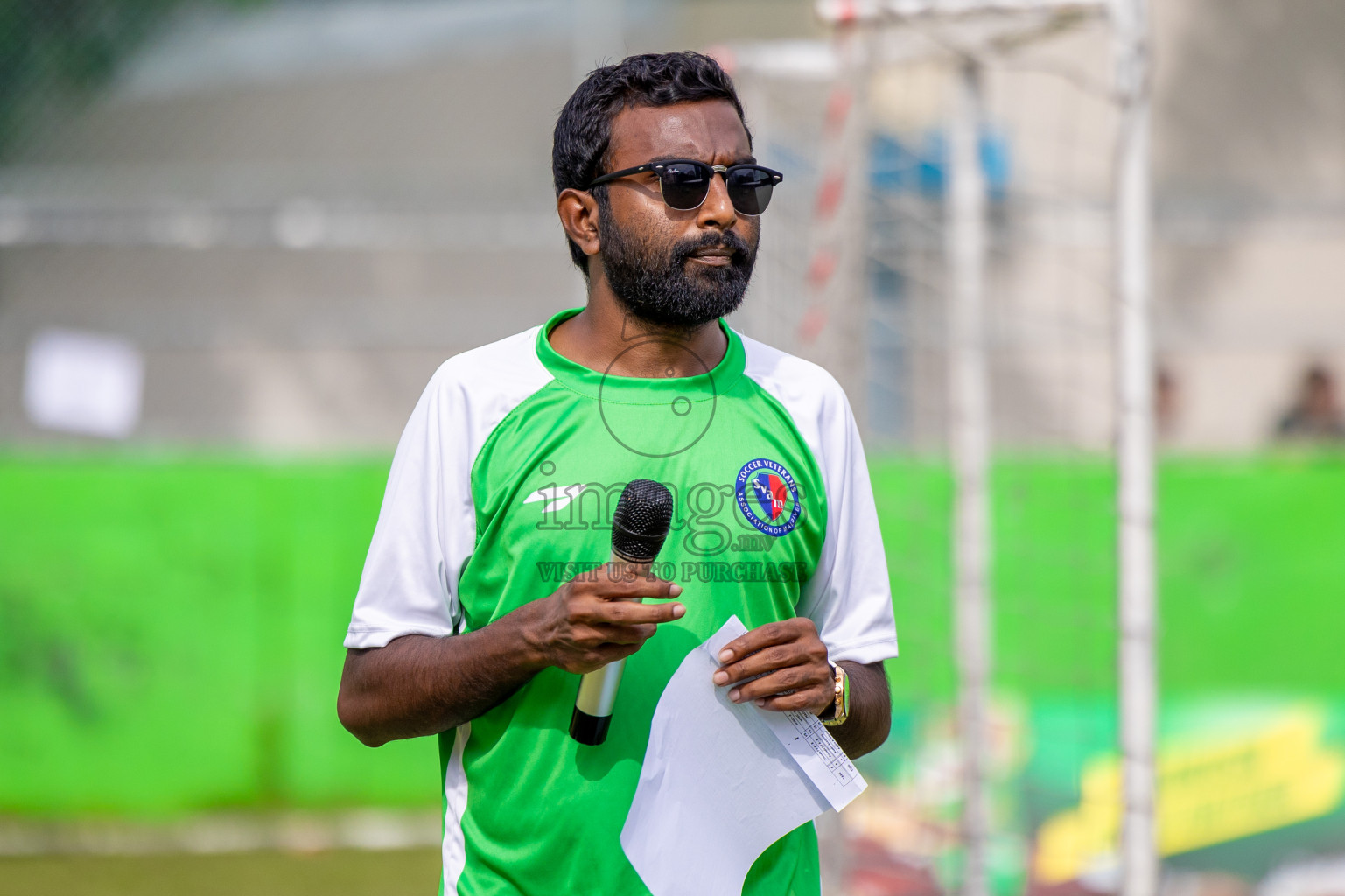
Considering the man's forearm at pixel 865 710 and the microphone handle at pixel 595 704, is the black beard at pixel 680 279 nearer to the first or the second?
the microphone handle at pixel 595 704

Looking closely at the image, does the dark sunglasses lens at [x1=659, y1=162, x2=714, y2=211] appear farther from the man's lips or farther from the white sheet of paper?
the white sheet of paper

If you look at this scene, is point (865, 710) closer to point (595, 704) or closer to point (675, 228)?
point (595, 704)

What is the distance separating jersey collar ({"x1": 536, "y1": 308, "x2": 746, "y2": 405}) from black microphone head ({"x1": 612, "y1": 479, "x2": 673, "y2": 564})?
0.26m

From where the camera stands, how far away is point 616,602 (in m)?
1.61

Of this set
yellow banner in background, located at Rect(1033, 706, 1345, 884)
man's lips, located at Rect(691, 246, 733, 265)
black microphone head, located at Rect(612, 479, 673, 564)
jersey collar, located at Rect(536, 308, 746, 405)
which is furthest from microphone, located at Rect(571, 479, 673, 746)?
yellow banner in background, located at Rect(1033, 706, 1345, 884)

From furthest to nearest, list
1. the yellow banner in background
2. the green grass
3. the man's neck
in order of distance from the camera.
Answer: the green grass < the yellow banner in background < the man's neck

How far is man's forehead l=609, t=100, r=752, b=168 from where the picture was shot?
191 centimetres

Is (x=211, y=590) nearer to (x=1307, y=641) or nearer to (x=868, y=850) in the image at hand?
(x=868, y=850)

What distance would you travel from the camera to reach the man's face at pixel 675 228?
1.90 m

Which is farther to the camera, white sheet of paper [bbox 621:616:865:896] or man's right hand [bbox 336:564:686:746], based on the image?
white sheet of paper [bbox 621:616:865:896]

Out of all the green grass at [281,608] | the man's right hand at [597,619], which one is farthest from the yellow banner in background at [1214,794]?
the man's right hand at [597,619]

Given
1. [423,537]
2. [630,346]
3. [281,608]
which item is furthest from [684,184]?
[281,608]

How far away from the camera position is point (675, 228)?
1896 mm

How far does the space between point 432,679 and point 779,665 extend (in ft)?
1.55
